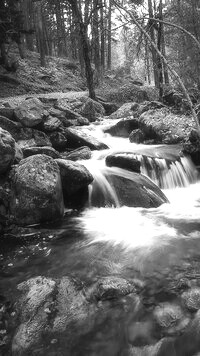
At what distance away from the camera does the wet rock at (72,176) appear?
734cm

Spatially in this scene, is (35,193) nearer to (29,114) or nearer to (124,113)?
(29,114)

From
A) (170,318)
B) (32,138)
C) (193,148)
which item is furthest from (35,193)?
(193,148)

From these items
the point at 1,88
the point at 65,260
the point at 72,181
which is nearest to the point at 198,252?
the point at 65,260

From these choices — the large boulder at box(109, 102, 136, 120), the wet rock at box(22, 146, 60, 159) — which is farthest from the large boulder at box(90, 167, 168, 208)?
the large boulder at box(109, 102, 136, 120)

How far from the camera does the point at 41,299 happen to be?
3881 mm

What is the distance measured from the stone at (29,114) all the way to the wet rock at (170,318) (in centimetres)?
851

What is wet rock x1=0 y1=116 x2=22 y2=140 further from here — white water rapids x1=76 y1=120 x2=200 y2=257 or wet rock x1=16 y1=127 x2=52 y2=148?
white water rapids x1=76 y1=120 x2=200 y2=257

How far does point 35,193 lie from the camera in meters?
6.43

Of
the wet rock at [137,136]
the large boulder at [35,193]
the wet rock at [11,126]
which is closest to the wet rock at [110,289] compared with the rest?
the large boulder at [35,193]

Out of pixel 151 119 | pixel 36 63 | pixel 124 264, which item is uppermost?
pixel 36 63

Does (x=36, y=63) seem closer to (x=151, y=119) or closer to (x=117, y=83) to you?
(x=117, y=83)

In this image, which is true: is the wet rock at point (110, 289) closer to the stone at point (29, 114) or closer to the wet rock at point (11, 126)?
the wet rock at point (11, 126)

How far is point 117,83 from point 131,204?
22403 mm

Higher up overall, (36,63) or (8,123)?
(36,63)
